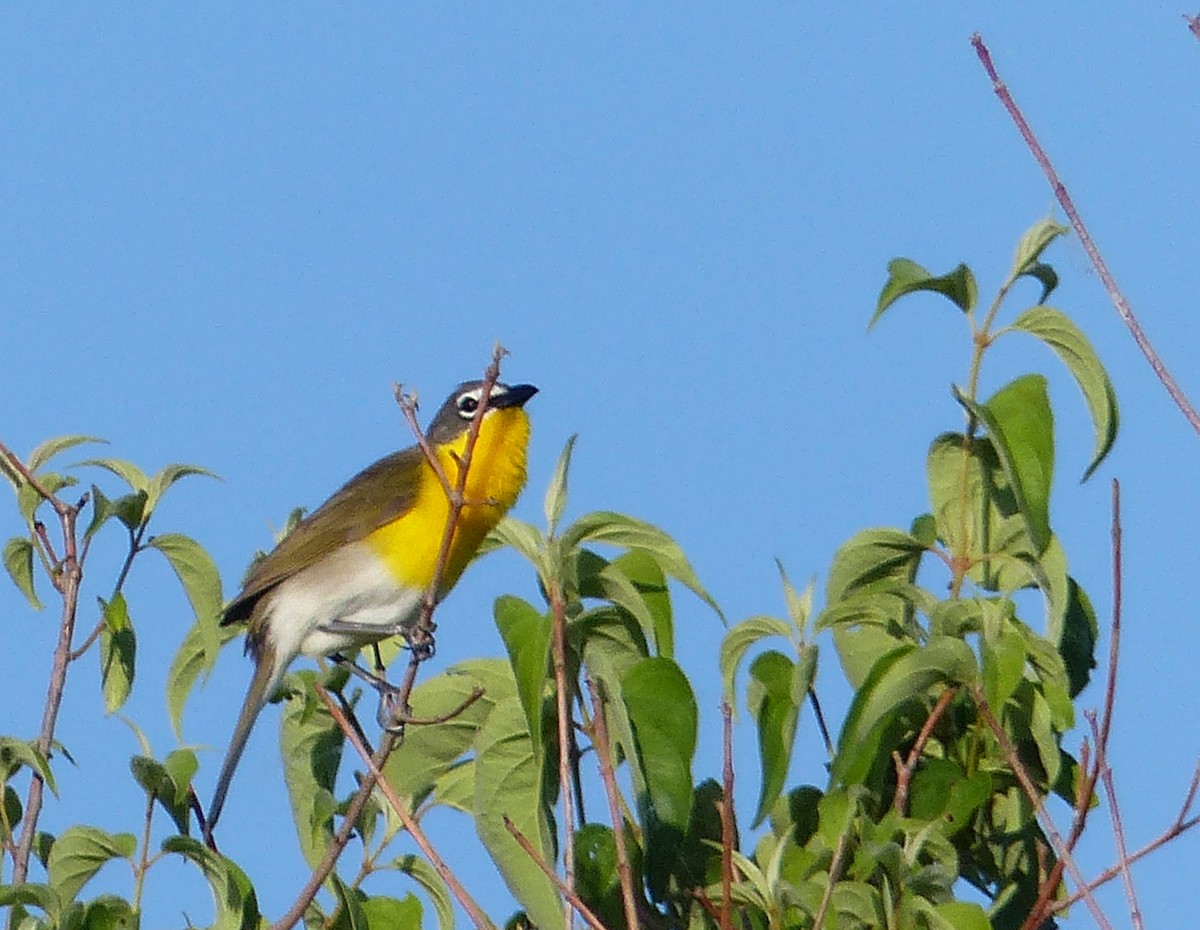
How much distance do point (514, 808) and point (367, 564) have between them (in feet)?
10.4

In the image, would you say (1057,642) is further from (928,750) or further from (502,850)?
(502,850)

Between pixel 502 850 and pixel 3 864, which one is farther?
pixel 3 864

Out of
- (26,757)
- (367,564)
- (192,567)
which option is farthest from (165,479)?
(367,564)

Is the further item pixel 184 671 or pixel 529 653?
pixel 184 671

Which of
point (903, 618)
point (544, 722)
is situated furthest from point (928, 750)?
point (544, 722)

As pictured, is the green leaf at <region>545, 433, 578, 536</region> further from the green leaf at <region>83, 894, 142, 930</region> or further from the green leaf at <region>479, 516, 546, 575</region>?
the green leaf at <region>83, 894, 142, 930</region>

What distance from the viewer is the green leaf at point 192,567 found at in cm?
400

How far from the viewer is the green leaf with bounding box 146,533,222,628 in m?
4.00

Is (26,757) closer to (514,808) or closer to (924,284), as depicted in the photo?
(514,808)

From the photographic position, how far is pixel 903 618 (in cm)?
336

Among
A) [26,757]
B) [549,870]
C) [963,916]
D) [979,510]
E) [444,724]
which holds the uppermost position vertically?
[26,757]

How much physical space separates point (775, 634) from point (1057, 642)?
55 centimetres

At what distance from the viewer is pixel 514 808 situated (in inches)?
127

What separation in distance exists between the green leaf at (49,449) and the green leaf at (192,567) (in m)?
0.33
